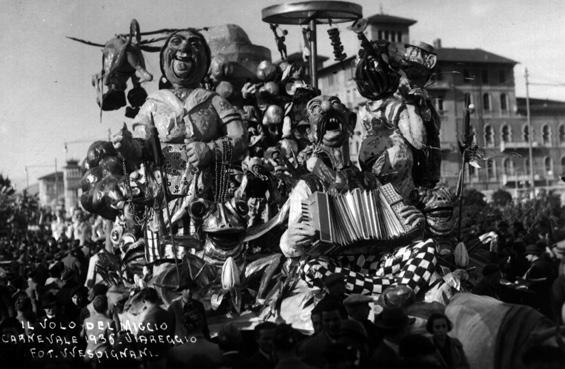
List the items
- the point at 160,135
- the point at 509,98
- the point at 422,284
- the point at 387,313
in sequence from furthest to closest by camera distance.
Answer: the point at 509,98, the point at 160,135, the point at 422,284, the point at 387,313

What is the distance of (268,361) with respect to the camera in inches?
243

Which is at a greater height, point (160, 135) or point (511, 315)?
point (160, 135)

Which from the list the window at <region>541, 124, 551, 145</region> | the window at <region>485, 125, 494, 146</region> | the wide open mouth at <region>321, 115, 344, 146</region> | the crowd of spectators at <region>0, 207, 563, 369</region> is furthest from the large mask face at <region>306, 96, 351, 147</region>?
the window at <region>541, 124, 551, 145</region>

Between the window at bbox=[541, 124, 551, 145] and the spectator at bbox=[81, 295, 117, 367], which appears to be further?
the window at bbox=[541, 124, 551, 145]

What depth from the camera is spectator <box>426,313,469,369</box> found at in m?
6.04

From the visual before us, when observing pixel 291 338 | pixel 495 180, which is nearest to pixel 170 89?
pixel 291 338

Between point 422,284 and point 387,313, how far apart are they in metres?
3.35

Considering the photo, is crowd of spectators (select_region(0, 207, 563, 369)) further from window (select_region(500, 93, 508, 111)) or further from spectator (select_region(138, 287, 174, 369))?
window (select_region(500, 93, 508, 111))

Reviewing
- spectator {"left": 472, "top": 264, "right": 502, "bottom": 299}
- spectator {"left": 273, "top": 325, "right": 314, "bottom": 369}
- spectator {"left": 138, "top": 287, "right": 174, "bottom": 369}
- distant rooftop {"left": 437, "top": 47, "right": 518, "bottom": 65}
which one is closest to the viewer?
spectator {"left": 273, "top": 325, "right": 314, "bottom": 369}

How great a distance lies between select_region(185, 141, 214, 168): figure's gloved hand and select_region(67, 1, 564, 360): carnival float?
20 millimetres

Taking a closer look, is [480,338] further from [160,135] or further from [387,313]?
[160,135]

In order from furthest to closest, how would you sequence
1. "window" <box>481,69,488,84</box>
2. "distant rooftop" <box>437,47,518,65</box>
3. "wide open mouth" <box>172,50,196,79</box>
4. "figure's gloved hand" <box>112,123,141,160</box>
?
1. "window" <box>481,69,488,84</box>
2. "distant rooftop" <box>437,47,518,65</box>
3. "wide open mouth" <box>172,50,196,79</box>
4. "figure's gloved hand" <box>112,123,141,160</box>

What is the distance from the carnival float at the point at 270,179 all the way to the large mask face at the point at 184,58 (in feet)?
0.06

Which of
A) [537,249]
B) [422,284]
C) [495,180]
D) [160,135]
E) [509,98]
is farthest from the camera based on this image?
[509,98]
